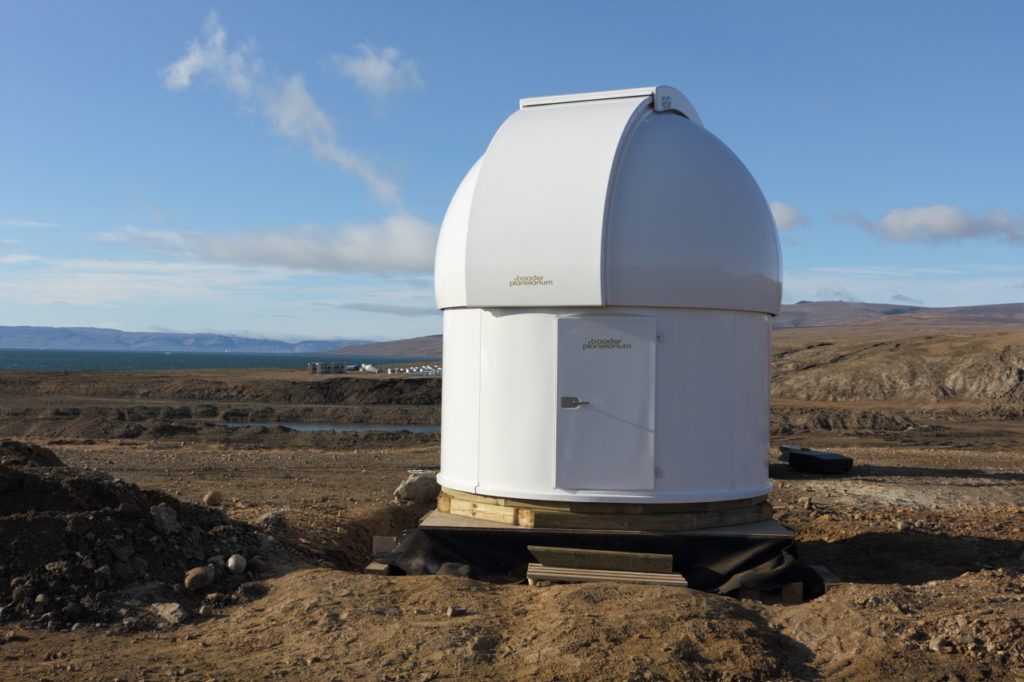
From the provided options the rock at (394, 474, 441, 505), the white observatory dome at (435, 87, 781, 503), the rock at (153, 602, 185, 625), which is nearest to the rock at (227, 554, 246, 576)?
the rock at (153, 602, 185, 625)

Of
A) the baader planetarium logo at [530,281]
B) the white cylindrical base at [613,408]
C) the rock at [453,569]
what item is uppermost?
the baader planetarium logo at [530,281]

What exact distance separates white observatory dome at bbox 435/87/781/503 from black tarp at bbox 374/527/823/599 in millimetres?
389

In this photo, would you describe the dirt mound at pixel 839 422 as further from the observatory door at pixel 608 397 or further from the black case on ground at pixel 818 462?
the observatory door at pixel 608 397

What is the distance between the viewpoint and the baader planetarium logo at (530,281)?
26.8 feet

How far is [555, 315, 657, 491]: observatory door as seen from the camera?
8203mm

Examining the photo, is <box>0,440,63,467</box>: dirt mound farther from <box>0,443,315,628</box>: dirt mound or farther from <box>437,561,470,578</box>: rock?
<box>437,561,470,578</box>: rock

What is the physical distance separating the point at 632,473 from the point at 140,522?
15.4 ft

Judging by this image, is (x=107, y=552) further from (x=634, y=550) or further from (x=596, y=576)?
(x=634, y=550)

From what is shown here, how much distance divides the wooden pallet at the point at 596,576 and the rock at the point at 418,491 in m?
4.70

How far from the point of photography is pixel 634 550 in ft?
27.0

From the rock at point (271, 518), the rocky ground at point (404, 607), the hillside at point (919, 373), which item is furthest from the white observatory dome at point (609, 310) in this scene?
the hillside at point (919, 373)

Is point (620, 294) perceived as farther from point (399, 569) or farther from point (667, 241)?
point (399, 569)

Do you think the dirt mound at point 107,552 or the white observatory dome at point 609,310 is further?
the white observatory dome at point 609,310

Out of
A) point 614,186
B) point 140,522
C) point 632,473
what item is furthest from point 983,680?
point 140,522
